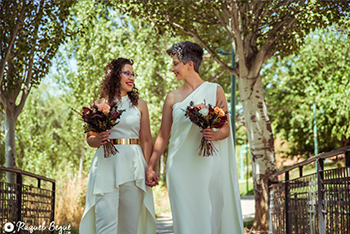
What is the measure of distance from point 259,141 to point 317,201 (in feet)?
17.2

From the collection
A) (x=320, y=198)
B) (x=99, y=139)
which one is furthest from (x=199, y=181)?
(x=320, y=198)

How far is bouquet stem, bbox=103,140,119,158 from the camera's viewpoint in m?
5.38

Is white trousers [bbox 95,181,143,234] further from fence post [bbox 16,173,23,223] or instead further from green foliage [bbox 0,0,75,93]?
green foliage [bbox 0,0,75,93]


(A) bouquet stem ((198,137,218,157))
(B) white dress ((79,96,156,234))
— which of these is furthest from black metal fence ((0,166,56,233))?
(A) bouquet stem ((198,137,218,157))

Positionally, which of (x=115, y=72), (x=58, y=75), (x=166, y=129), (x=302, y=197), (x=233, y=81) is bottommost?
(x=302, y=197)

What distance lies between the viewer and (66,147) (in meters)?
23.6

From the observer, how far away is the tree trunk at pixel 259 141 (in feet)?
38.8

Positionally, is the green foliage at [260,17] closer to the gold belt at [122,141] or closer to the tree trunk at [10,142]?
the tree trunk at [10,142]

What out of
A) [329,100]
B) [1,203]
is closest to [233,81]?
[329,100]

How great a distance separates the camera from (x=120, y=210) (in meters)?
5.43

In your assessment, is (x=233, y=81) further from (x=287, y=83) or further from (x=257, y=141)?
(x=287, y=83)

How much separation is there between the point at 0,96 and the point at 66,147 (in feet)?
39.8

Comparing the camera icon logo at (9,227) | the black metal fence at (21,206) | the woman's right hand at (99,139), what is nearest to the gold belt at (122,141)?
the woman's right hand at (99,139)

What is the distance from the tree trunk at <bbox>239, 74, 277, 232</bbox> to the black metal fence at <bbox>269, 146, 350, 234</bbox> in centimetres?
187
